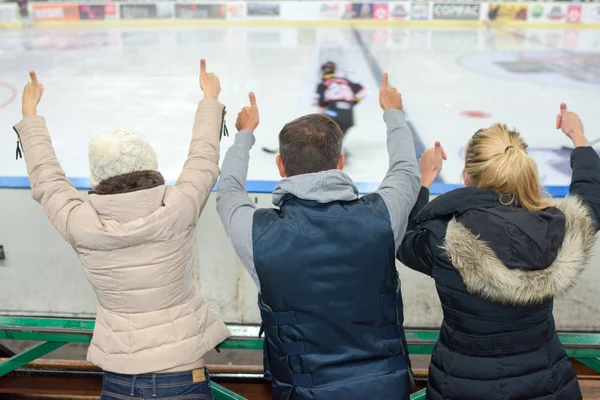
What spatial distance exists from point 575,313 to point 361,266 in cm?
198

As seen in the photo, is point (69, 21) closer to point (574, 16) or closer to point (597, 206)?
Result: point (574, 16)

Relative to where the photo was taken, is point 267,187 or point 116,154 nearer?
point 116,154

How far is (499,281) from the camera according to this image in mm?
1104

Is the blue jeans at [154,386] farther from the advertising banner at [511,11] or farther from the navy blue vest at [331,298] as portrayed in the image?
the advertising banner at [511,11]

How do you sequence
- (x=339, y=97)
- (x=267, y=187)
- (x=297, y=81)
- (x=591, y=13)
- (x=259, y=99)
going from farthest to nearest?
(x=591, y=13), (x=297, y=81), (x=339, y=97), (x=259, y=99), (x=267, y=187)

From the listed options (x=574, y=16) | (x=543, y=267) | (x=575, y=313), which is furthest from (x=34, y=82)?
(x=574, y=16)

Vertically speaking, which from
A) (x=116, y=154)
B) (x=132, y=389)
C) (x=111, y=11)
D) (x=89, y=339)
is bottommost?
(x=89, y=339)

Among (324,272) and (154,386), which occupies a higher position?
(324,272)

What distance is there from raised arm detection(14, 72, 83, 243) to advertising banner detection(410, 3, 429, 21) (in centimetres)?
913

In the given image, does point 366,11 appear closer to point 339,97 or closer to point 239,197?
point 339,97

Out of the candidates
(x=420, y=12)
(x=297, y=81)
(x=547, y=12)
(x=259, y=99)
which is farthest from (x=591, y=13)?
(x=259, y=99)

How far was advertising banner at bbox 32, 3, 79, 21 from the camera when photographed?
→ 9523mm

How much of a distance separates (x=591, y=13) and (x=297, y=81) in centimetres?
643

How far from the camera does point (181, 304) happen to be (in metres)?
1.24
